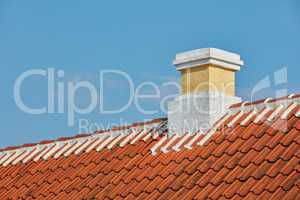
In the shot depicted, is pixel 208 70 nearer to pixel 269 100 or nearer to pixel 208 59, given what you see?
pixel 208 59

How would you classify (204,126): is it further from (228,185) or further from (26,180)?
(26,180)

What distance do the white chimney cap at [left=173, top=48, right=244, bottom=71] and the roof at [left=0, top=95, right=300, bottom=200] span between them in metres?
0.84

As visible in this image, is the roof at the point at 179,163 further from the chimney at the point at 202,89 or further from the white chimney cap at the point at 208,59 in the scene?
the white chimney cap at the point at 208,59

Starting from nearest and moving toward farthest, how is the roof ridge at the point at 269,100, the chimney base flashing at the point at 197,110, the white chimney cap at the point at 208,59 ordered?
1. the roof ridge at the point at 269,100
2. the chimney base flashing at the point at 197,110
3. the white chimney cap at the point at 208,59

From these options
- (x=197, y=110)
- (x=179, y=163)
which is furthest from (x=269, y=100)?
(x=179, y=163)

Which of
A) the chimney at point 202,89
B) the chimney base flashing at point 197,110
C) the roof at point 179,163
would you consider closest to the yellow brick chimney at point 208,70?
the chimney at point 202,89

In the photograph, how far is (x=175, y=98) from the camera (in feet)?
32.2

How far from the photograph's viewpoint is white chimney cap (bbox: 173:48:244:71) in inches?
375

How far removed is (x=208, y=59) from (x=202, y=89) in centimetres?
47

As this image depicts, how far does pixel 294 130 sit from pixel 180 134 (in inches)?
83.8

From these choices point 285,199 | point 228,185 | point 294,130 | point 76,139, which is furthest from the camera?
point 76,139

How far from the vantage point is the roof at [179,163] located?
7.22 metres

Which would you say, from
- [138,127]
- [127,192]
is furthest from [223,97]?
[127,192]

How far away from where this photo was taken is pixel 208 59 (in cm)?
952
